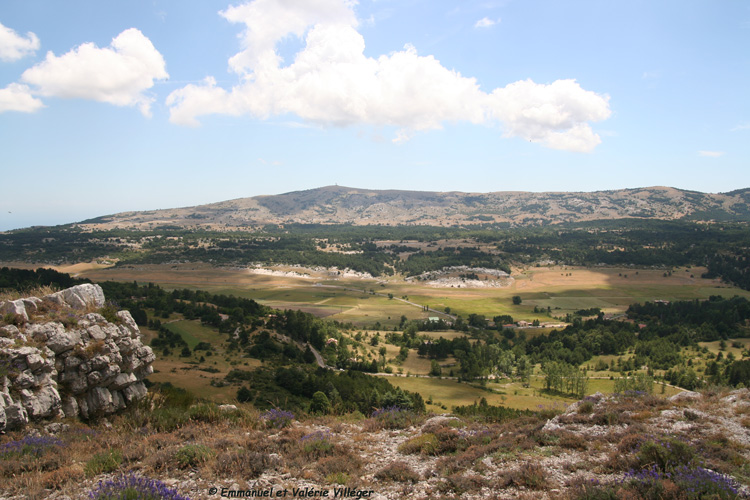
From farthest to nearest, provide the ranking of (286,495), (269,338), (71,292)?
(269,338), (71,292), (286,495)

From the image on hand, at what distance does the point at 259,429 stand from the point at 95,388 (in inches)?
398

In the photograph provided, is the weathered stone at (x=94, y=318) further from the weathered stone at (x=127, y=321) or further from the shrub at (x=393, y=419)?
the shrub at (x=393, y=419)

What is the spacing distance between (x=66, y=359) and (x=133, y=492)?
13.7 m

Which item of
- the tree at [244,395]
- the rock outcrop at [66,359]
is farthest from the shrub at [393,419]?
the tree at [244,395]

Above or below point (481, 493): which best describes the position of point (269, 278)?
below

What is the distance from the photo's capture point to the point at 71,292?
883 inches

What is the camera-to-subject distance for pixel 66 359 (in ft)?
62.4

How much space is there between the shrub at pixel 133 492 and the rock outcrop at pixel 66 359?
8.55 metres

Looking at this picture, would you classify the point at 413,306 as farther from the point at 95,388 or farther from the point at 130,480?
the point at 130,480

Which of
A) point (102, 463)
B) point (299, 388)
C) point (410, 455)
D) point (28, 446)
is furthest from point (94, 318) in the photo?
point (299, 388)

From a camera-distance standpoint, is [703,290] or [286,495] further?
[703,290]

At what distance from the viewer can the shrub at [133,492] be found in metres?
9.11

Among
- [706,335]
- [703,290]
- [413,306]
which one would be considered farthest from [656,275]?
[413,306]

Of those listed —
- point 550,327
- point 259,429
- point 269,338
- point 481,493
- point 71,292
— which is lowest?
point 550,327
